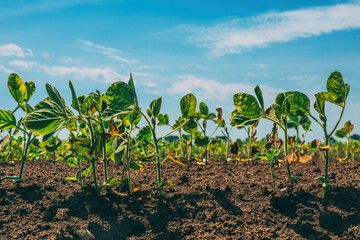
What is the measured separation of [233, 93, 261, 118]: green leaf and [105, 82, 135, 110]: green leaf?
2.59 feet

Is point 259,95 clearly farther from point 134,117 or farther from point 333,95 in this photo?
point 134,117

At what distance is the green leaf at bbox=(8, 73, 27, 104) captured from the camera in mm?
2631

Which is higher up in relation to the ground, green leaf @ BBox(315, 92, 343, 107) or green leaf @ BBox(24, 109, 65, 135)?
green leaf @ BBox(315, 92, 343, 107)

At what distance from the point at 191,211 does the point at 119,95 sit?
1.03m

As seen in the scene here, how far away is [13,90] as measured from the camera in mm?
2637

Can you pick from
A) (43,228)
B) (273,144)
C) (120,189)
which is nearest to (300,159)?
(273,144)

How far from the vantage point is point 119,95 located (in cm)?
216

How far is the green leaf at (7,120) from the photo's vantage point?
2547 mm

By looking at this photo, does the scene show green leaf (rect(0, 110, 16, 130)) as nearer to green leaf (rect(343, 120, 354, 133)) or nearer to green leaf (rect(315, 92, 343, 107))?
green leaf (rect(315, 92, 343, 107))

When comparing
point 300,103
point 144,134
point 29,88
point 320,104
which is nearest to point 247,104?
point 300,103

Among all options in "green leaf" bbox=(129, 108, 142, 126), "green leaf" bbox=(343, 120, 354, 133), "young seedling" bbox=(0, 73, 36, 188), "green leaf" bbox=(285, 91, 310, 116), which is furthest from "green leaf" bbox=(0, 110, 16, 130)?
"green leaf" bbox=(343, 120, 354, 133)

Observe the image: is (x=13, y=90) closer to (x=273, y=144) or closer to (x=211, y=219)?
(x=211, y=219)

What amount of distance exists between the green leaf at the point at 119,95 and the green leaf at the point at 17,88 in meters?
1.01

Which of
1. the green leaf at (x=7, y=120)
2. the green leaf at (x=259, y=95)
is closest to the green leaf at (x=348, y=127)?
the green leaf at (x=259, y=95)
